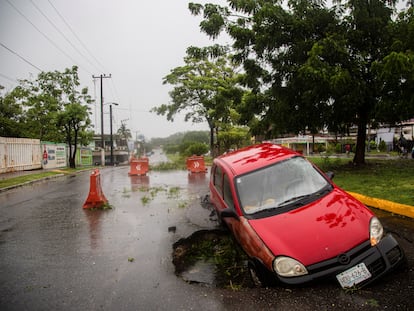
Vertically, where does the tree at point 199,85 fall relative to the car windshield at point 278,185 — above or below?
above

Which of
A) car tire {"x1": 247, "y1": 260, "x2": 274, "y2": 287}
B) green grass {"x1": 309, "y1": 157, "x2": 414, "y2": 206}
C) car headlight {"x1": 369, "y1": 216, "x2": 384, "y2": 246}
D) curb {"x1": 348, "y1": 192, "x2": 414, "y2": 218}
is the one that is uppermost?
car headlight {"x1": 369, "y1": 216, "x2": 384, "y2": 246}

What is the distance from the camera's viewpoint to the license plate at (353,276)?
3.17 meters

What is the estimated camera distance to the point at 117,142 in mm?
105438

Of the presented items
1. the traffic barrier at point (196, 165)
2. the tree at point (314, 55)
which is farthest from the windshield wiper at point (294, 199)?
the traffic barrier at point (196, 165)

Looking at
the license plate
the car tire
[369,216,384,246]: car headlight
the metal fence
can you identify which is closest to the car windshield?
the car tire

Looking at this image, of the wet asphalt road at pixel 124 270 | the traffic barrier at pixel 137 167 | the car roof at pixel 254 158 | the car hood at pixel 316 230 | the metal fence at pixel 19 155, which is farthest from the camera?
the metal fence at pixel 19 155

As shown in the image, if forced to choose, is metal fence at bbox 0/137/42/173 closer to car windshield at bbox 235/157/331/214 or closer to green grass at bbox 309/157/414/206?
green grass at bbox 309/157/414/206

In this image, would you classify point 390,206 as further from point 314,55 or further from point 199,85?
point 199,85

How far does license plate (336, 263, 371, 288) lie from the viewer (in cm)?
317

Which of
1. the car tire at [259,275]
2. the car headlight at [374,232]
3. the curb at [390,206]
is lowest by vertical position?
the car tire at [259,275]

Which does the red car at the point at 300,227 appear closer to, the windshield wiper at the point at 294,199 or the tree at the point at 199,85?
the windshield wiper at the point at 294,199

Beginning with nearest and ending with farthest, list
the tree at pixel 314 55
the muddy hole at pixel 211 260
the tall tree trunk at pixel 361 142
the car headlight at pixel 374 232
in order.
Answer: the car headlight at pixel 374 232
the muddy hole at pixel 211 260
the tree at pixel 314 55
the tall tree trunk at pixel 361 142

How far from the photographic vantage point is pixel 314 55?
1027 centimetres

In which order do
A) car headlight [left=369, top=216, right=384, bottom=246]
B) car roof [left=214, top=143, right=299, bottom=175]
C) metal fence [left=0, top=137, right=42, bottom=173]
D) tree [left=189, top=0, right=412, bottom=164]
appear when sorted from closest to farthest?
car headlight [left=369, top=216, right=384, bottom=246]
car roof [left=214, top=143, right=299, bottom=175]
tree [left=189, top=0, right=412, bottom=164]
metal fence [left=0, top=137, right=42, bottom=173]
